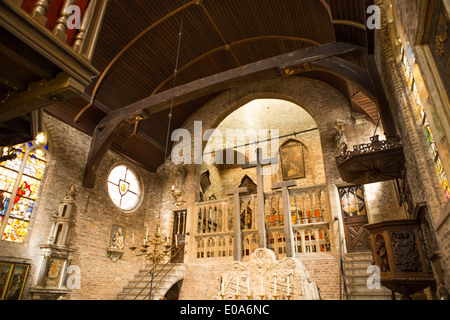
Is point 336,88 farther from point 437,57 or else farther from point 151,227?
point 151,227

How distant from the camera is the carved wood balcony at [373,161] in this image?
17.3 feet

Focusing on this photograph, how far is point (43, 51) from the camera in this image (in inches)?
85.7

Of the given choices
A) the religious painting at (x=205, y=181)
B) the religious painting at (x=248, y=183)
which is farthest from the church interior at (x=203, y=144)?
the religious painting at (x=248, y=183)

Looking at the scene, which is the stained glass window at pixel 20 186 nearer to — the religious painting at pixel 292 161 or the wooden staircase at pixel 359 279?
the wooden staircase at pixel 359 279

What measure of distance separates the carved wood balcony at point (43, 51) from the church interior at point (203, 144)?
0.05 ft

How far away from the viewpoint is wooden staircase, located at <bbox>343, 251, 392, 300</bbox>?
623 cm

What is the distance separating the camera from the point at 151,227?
1106 cm

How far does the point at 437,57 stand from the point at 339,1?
12.1 feet

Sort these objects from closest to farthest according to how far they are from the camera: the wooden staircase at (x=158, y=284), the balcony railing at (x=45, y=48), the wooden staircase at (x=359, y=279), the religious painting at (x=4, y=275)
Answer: the balcony railing at (x=45, y=48)
the wooden staircase at (x=359, y=279)
the religious painting at (x=4, y=275)
the wooden staircase at (x=158, y=284)

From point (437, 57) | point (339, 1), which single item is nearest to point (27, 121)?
point (437, 57)

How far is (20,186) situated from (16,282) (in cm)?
231

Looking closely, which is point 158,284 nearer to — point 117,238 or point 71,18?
point 117,238

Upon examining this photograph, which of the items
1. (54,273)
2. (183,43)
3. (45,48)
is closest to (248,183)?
(183,43)

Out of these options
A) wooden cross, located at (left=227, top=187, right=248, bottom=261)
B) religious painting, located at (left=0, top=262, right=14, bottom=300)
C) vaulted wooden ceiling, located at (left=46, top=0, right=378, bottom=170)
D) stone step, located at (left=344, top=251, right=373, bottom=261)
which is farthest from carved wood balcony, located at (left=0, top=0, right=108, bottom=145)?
stone step, located at (left=344, top=251, right=373, bottom=261)
